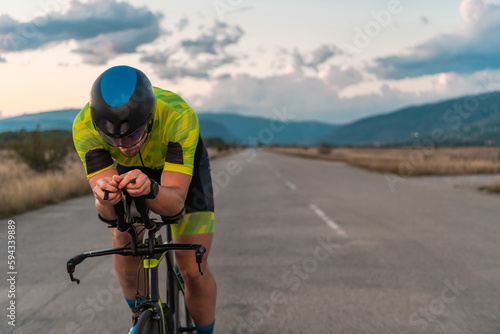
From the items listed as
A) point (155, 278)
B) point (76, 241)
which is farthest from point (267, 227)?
point (155, 278)

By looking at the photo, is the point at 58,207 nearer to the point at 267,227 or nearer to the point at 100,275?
the point at 267,227

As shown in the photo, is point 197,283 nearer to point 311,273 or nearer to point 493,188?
point 311,273

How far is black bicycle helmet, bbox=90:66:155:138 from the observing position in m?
1.78

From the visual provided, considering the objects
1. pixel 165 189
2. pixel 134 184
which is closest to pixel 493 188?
pixel 165 189

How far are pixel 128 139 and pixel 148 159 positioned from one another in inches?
18.9

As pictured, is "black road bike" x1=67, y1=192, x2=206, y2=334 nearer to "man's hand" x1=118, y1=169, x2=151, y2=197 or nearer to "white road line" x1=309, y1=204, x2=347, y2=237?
"man's hand" x1=118, y1=169, x2=151, y2=197

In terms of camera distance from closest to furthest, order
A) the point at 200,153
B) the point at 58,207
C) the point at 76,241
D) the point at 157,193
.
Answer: the point at 157,193 < the point at 200,153 < the point at 76,241 < the point at 58,207

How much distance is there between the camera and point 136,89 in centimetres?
183

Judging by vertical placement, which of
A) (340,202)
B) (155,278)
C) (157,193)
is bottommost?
(340,202)

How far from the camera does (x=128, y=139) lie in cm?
194

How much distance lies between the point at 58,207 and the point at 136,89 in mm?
9489

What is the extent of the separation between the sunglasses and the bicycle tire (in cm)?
73

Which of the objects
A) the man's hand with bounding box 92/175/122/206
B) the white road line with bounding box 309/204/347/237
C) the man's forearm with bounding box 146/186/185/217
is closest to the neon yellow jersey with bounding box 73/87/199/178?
the man's forearm with bounding box 146/186/185/217

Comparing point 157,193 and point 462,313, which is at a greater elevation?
point 157,193
